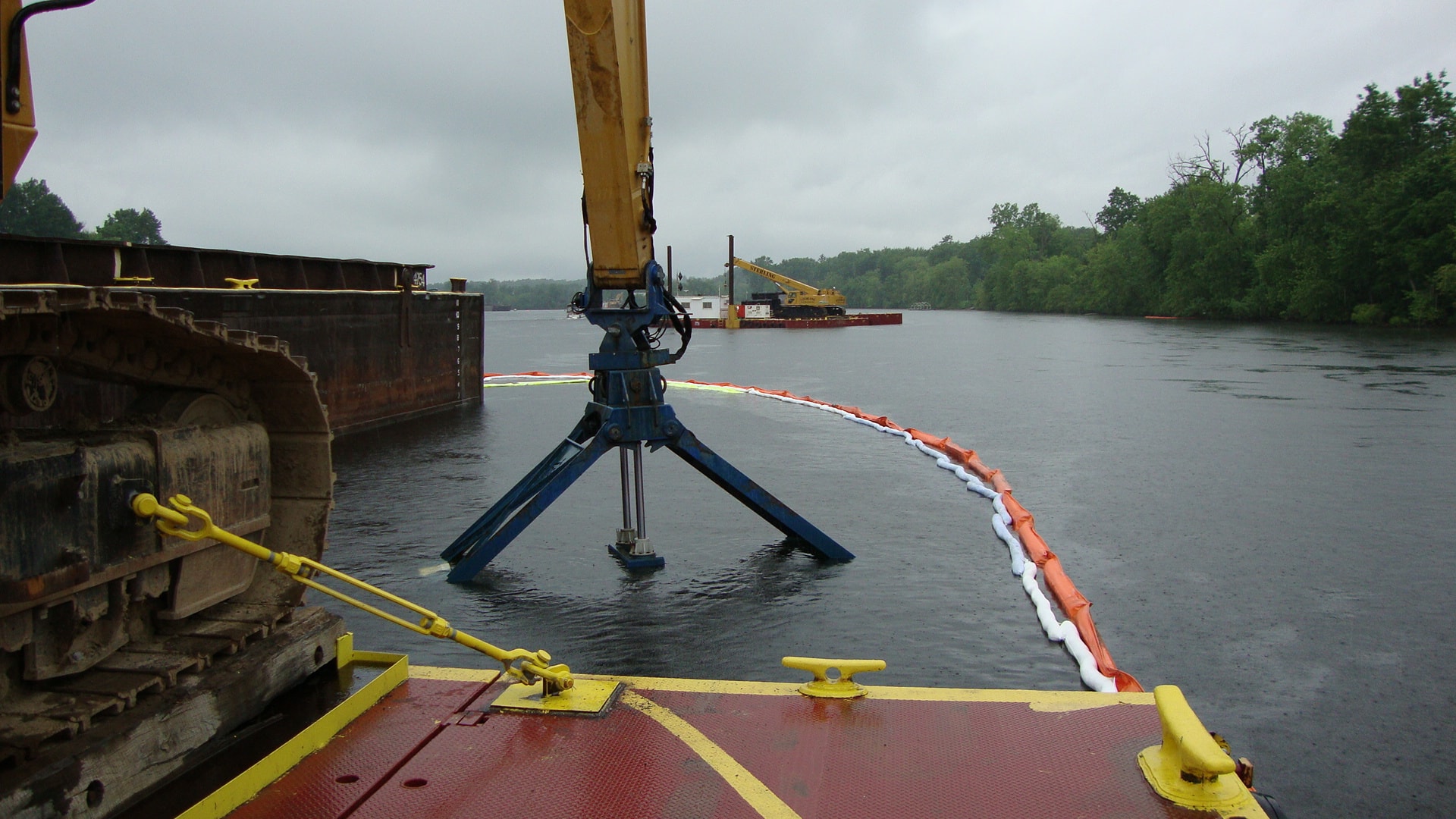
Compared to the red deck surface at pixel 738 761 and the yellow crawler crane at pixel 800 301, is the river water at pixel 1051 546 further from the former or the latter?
the yellow crawler crane at pixel 800 301

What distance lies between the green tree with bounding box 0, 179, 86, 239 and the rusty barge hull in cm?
6688

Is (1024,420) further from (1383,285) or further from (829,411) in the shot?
(1383,285)

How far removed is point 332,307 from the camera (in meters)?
17.3

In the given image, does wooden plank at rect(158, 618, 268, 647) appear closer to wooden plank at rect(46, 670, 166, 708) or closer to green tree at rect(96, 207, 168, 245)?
wooden plank at rect(46, 670, 166, 708)

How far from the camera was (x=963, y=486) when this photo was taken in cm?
1308

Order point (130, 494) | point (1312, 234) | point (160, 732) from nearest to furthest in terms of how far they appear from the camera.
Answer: point (160, 732), point (130, 494), point (1312, 234)

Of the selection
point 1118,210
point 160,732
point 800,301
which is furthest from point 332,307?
point 1118,210

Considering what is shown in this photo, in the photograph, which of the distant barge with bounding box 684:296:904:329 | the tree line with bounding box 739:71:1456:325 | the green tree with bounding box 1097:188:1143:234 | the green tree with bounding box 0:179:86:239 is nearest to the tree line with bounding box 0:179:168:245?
the green tree with bounding box 0:179:86:239

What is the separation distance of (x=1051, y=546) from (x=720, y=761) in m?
6.86

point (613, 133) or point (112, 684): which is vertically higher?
point (613, 133)

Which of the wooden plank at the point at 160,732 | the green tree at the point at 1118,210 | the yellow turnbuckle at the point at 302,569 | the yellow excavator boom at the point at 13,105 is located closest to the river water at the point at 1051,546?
the yellow turnbuckle at the point at 302,569

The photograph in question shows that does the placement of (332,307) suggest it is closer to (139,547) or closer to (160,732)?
(139,547)

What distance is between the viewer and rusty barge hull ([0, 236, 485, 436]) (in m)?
13.0

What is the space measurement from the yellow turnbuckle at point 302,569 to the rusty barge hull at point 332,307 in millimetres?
9132
